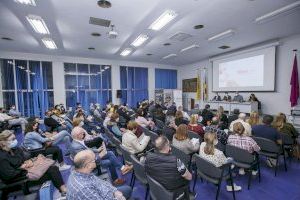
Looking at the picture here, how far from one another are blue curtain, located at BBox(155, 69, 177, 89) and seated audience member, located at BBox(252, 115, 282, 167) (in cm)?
923

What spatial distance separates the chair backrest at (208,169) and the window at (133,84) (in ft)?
30.5

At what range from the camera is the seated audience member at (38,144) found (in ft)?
11.2

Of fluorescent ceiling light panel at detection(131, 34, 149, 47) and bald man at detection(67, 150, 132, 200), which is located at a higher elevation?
fluorescent ceiling light panel at detection(131, 34, 149, 47)

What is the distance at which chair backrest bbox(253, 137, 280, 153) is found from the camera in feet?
10.2

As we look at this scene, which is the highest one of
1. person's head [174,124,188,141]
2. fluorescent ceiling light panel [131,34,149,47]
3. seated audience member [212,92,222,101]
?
fluorescent ceiling light panel [131,34,149,47]

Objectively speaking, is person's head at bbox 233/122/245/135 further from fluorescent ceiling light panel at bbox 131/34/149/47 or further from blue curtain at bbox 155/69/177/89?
blue curtain at bbox 155/69/177/89

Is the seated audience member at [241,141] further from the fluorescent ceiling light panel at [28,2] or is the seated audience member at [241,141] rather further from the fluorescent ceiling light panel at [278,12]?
the fluorescent ceiling light panel at [28,2]

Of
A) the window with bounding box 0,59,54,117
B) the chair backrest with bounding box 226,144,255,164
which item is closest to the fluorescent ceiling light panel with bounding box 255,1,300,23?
the chair backrest with bounding box 226,144,255,164

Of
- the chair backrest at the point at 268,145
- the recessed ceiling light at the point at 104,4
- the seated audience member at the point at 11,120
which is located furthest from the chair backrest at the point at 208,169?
the seated audience member at the point at 11,120

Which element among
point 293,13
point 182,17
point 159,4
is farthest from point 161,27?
point 293,13

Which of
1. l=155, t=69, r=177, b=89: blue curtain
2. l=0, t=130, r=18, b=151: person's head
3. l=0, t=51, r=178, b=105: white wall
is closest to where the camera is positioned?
l=0, t=130, r=18, b=151: person's head

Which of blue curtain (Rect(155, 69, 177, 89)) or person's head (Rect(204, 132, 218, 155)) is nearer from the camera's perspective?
person's head (Rect(204, 132, 218, 155))

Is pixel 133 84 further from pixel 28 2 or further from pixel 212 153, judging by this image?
pixel 212 153

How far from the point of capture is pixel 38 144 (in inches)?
138
